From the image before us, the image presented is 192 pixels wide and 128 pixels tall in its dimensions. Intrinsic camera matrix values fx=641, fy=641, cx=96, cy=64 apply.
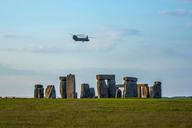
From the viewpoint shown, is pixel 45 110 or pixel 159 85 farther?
pixel 159 85

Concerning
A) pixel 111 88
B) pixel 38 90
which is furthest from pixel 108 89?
pixel 38 90

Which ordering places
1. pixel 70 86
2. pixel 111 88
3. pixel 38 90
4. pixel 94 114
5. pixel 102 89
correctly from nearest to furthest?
pixel 94 114 → pixel 102 89 → pixel 111 88 → pixel 70 86 → pixel 38 90

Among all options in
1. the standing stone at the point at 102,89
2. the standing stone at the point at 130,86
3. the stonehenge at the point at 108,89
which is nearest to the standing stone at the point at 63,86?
the stonehenge at the point at 108,89

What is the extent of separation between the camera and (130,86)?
5097cm

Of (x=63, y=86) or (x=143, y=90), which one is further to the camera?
(x=63, y=86)

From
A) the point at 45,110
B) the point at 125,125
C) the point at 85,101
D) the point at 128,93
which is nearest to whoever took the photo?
the point at 125,125

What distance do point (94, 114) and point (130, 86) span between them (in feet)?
57.7

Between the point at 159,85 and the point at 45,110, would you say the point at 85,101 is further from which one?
the point at 159,85

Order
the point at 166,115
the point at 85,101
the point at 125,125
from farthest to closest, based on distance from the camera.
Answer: the point at 85,101, the point at 166,115, the point at 125,125

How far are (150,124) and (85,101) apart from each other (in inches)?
380

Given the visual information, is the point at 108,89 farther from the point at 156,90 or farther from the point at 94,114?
the point at 94,114

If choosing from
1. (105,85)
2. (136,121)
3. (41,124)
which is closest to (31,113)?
(41,124)

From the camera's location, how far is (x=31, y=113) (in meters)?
34.7

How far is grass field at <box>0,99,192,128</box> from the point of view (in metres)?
30.7
